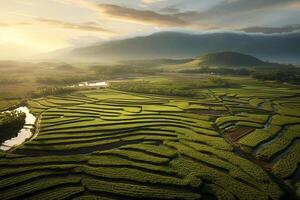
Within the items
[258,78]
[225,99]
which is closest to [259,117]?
[225,99]

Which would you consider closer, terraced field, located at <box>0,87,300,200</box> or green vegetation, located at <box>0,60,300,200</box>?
terraced field, located at <box>0,87,300,200</box>

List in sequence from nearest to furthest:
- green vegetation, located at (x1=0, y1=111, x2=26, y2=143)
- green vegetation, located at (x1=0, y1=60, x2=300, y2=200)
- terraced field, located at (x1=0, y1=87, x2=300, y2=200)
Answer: terraced field, located at (x1=0, y1=87, x2=300, y2=200) < green vegetation, located at (x1=0, y1=60, x2=300, y2=200) < green vegetation, located at (x1=0, y1=111, x2=26, y2=143)

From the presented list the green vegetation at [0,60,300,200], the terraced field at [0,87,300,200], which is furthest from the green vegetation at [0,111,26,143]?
the green vegetation at [0,60,300,200]

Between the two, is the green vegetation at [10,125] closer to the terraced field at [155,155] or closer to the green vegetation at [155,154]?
the terraced field at [155,155]

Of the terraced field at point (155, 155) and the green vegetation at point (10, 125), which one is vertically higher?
the green vegetation at point (10, 125)

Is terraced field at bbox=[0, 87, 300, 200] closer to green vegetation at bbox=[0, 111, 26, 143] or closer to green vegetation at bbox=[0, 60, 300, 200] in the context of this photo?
green vegetation at bbox=[0, 60, 300, 200]

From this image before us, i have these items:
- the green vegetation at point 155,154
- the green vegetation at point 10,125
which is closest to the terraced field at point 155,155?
the green vegetation at point 155,154

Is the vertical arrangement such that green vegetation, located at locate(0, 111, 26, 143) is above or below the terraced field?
above

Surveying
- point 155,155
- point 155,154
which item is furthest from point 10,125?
point 155,155
